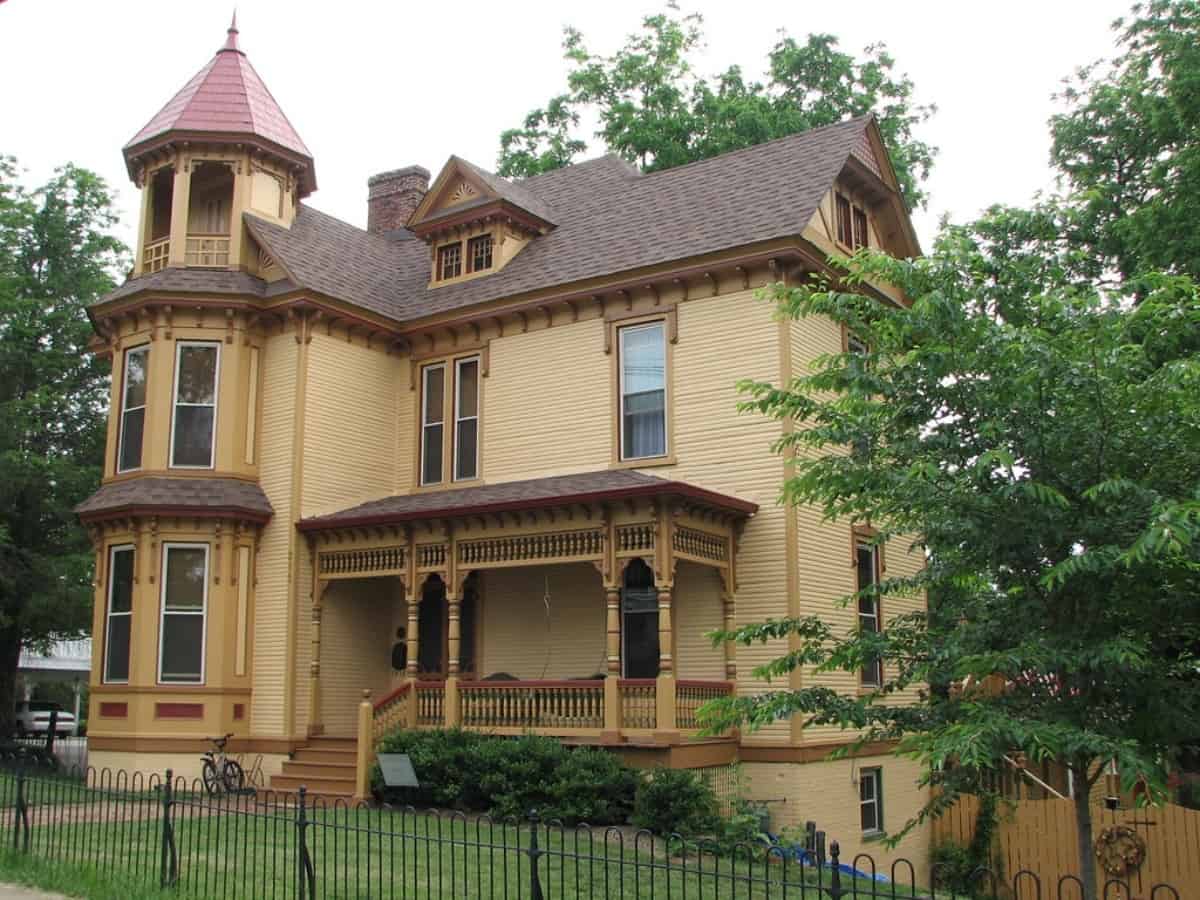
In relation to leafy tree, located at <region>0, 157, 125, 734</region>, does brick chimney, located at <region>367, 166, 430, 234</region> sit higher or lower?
higher

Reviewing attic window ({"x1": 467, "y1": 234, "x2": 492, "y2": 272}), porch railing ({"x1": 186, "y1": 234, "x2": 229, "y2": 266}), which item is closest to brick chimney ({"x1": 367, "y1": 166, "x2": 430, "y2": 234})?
attic window ({"x1": 467, "y1": 234, "x2": 492, "y2": 272})

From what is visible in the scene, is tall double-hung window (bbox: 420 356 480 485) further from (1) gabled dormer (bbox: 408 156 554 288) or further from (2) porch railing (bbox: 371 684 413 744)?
(2) porch railing (bbox: 371 684 413 744)

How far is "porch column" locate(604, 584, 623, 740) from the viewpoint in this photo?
666 inches

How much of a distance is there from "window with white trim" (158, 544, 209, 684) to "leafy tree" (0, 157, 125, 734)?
5.86 metres

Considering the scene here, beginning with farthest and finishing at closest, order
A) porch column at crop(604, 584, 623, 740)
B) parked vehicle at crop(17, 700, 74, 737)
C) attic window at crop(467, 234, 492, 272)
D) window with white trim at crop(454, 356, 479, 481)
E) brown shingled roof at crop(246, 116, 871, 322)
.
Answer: parked vehicle at crop(17, 700, 74, 737) < attic window at crop(467, 234, 492, 272) < window with white trim at crop(454, 356, 479, 481) < brown shingled roof at crop(246, 116, 871, 322) < porch column at crop(604, 584, 623, 740)

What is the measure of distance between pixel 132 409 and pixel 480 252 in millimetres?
6955

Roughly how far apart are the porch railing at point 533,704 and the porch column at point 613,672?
0.28m

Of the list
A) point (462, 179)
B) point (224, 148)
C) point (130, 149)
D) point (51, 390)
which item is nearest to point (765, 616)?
point (462, 179)

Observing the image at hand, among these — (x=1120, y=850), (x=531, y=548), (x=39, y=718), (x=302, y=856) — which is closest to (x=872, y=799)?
(x=1120, y=850)

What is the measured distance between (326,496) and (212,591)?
2.47 m

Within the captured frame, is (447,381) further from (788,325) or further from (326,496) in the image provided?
(788,325)

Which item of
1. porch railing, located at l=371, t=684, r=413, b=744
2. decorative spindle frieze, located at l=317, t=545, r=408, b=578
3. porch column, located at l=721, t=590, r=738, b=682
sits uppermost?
decorative spindle frieze, located at l=317, t=545, r=408, b=578

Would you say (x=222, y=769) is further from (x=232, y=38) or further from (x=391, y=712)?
(x=232, y=38)

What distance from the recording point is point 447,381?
22.7 metres
